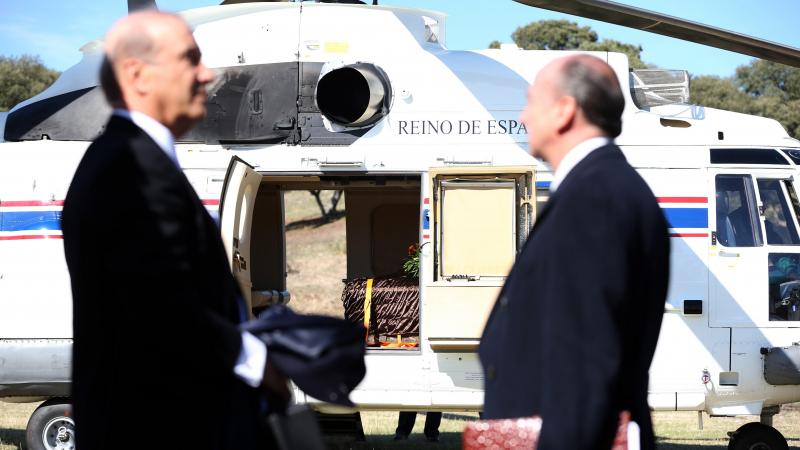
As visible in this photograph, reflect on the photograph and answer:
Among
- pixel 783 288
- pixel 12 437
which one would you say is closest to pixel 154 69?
pixel 783 288

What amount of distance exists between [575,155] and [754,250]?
565 cm

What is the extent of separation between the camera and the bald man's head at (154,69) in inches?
98.3

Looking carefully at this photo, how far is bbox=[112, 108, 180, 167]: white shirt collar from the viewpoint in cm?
246

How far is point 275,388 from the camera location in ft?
7.91

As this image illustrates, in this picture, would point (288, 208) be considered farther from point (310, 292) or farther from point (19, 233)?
point (19, 233)

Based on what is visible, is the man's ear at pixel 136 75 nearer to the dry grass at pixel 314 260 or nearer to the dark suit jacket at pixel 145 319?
the dark suit jacket at pixel 145 319

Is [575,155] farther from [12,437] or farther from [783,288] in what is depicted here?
[12,437]

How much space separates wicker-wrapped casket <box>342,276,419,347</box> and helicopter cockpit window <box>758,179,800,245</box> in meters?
2.93

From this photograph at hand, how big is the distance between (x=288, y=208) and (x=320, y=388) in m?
33.2

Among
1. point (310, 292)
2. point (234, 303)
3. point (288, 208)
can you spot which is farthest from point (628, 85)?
point (288, 208)

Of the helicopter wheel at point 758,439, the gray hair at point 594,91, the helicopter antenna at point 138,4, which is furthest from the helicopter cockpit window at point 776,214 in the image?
the gray hair at point 594,91

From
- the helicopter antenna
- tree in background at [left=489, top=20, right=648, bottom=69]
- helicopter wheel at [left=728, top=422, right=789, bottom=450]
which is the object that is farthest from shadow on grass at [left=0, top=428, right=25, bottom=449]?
tree in background at [left=489, top=20, right=648, bottom=69]

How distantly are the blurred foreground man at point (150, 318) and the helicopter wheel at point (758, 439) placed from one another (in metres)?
6.69

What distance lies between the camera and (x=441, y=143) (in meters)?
7.93
